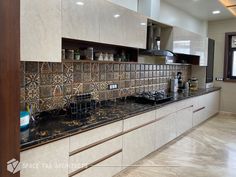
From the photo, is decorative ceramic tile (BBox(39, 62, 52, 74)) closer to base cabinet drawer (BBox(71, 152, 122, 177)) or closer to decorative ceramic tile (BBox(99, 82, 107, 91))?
decorative ceramic tile (BBox(99, 82, 107, 91))

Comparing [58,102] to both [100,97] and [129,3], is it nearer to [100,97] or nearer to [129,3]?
[100,97]

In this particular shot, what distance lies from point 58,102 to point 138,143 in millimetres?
1157

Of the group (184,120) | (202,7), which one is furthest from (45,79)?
(202,7)

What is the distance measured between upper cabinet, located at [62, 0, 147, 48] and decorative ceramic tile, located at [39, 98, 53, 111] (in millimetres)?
746

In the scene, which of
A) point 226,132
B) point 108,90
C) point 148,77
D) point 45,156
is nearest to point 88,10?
point 108,90

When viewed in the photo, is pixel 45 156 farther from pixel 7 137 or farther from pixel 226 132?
pixel 226 132

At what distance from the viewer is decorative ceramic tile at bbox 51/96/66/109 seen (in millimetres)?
2504

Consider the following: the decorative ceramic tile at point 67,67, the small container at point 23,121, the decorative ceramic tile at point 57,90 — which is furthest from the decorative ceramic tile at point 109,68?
the small container at point 23,121

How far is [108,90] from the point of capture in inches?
128

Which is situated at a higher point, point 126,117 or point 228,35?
point 228,35

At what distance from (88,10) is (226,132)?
3871 millimetres

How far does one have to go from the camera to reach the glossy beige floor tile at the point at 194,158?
9.29ft

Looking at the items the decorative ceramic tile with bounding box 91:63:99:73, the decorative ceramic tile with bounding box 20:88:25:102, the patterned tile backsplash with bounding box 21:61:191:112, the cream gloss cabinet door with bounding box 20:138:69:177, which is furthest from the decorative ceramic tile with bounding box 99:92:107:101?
the cream gloss cabinet door with bounding box 20:138:69:177

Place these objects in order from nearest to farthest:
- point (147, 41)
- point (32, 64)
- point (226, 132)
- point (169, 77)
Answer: point (32, 64), point (147, 41), point (226, 132), point (169, 77)
